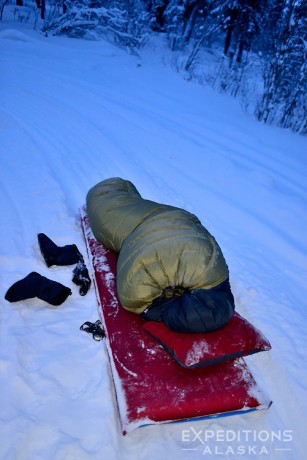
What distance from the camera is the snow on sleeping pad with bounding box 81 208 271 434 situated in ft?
5.46

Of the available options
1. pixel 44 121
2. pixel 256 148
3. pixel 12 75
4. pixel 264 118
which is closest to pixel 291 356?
pixel 256 148

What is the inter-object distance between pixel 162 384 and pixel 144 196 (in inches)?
94.2

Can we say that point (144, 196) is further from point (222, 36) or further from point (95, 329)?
point (222, 36)

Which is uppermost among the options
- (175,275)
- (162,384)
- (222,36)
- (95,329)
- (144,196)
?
(222,36)

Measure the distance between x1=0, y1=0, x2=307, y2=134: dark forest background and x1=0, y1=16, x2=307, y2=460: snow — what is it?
0.96 meters

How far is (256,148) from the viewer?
5.39 metres

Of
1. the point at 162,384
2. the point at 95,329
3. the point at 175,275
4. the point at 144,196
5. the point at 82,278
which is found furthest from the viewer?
the point at 144,196

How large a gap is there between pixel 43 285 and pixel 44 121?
3904 mm

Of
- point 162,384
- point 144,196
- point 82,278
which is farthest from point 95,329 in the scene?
point 144,196

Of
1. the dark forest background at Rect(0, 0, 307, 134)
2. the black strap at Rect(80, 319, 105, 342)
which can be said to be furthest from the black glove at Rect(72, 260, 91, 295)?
the dark forest background at Rect(0, 0, 307, 134)

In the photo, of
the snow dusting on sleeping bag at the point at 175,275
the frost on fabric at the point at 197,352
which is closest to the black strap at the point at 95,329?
the snow dusting on sleeping bag at the point at 175,275

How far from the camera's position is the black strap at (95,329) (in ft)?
6.93

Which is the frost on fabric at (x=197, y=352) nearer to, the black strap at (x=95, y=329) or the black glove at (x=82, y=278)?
the black strap at (x=95, y=329)

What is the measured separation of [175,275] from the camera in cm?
192
